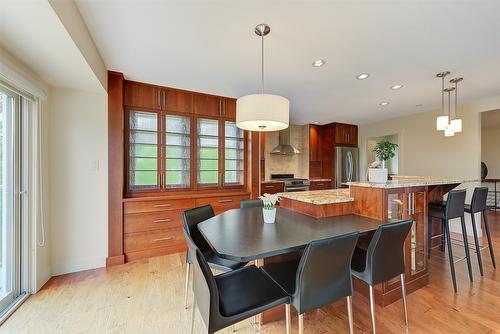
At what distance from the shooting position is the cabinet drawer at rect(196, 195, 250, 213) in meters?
3.27

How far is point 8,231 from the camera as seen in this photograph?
1.98 metres

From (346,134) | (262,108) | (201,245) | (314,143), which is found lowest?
(201,245)

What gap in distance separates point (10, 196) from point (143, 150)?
1408 millimetres

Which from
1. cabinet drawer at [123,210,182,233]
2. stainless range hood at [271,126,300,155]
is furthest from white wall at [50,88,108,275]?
stainless range hood at [271,126,300,155]

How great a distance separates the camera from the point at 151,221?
2953mm

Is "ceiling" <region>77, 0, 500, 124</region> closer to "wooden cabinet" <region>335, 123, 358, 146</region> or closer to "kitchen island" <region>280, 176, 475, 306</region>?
"kitchen island" <region>280, 176, 475, 306</region>

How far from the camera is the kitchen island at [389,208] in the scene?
192 cm

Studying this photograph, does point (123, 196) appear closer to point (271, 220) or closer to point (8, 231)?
point (8, 231)

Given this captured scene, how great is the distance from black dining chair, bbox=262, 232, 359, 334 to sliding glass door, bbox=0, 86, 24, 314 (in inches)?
97.1

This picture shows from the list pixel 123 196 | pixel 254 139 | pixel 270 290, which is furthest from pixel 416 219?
pixel 123 196

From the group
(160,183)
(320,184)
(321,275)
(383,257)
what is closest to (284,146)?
(320,184)

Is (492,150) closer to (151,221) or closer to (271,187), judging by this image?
(271,187)

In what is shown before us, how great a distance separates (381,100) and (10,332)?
17.1ft

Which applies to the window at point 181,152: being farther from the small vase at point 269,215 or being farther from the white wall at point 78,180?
the small vase at point 269,215
